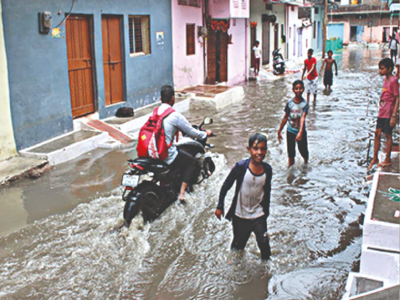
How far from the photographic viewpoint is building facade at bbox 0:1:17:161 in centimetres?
784

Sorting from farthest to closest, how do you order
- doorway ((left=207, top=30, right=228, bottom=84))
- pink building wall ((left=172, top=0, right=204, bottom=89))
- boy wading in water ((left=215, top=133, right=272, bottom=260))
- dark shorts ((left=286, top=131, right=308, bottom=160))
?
doorway ((left=207, top=30, right=228, bottom=84)) < pink building wall ((left=172, top=0, right=204, bottom=89)) < dark shorts ((left=286, top=131, right=308, bottom=160)) < boy wading in water ((left=215, top=133, right=272, bottom=260))

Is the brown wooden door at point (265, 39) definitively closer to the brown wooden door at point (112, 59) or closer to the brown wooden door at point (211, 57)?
the brown wooden door at point (211, 57)

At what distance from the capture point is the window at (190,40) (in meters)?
15.5

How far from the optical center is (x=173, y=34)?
1413cm

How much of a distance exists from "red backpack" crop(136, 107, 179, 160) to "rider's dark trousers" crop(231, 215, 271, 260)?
153 centimetres

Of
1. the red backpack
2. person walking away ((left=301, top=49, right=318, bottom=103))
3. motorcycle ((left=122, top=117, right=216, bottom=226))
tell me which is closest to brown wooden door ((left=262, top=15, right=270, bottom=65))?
person walking away ((left=301, top=49, right=318, bottom=103))

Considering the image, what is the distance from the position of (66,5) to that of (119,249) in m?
6.17

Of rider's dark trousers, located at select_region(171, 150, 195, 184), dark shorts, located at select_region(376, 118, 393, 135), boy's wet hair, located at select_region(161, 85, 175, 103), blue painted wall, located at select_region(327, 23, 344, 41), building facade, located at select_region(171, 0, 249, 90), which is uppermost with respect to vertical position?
blue painted wall, located at select_region(327, 23, 344, 41)

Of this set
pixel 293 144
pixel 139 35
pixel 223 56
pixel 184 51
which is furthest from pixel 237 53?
pixel 293 144

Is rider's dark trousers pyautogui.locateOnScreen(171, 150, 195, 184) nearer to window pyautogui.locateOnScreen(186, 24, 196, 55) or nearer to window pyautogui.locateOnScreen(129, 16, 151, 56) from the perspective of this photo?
window pyautogui.locateOnScreen(129, 16, 151, 56)

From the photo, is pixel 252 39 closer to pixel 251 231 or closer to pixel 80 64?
pixel 80 64

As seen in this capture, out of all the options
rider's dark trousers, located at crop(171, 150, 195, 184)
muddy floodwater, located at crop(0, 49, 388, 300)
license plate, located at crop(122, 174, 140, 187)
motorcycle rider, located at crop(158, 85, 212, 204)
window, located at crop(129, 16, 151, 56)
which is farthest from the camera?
window, located at crop(129, 16, 151, 56)

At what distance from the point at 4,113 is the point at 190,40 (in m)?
8.88

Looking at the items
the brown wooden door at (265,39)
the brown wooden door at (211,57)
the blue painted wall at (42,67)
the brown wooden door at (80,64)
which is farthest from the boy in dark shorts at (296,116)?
the brown wooden door at (265,39)
